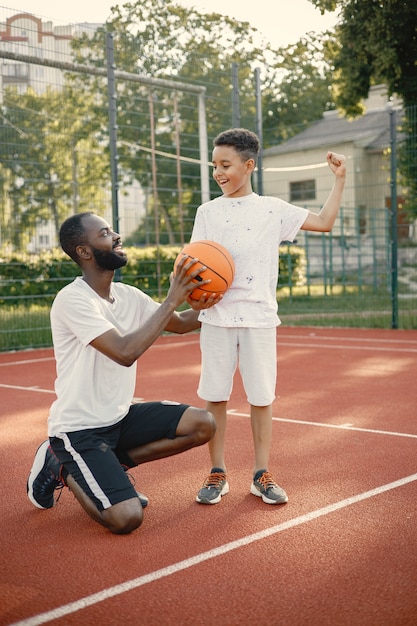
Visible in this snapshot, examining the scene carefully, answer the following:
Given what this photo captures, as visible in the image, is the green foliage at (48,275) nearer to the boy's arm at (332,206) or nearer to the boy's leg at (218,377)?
the boy's leg at (218,377)

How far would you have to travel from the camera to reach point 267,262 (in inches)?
161

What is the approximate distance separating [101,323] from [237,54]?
24.5 meters

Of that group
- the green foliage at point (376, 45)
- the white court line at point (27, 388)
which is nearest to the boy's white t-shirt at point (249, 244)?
the white court line at point (27, 388)

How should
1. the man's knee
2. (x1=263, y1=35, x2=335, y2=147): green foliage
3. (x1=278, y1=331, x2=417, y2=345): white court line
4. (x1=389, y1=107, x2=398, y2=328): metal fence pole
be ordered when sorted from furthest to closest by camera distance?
1. (x1=263, y1=35, x2=335, y2=147): green foliage
2. (x1=389, y1=107, x2=398, y2=328): metal fence pole
3. (x1=278, y1=331, x2=417, y2=345): white court line
4. the man's knee

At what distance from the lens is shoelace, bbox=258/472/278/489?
396cm

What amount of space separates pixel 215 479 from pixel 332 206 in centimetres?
144

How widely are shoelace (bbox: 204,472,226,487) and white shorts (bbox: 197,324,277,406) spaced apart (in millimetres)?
360

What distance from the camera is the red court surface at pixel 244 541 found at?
8.91 ft

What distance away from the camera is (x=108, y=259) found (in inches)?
150

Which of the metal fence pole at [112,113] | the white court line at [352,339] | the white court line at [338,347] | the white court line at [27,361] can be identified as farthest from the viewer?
the metal fence pole at [112,113]

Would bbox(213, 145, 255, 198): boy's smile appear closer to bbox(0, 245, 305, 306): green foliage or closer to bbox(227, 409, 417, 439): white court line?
bbox(227, 409, 417, 439): white court line

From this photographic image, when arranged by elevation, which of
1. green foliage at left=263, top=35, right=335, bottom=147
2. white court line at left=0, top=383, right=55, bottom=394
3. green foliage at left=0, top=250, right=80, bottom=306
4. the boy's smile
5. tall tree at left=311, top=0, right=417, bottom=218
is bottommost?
white court line at left=0, top=383, right=55, bottom=394

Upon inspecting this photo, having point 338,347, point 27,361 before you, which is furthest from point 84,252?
point 338,347

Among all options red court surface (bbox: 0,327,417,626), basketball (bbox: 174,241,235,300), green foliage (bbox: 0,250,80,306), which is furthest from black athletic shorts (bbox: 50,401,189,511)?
green foliage (bbox: 0,250,80,306)
